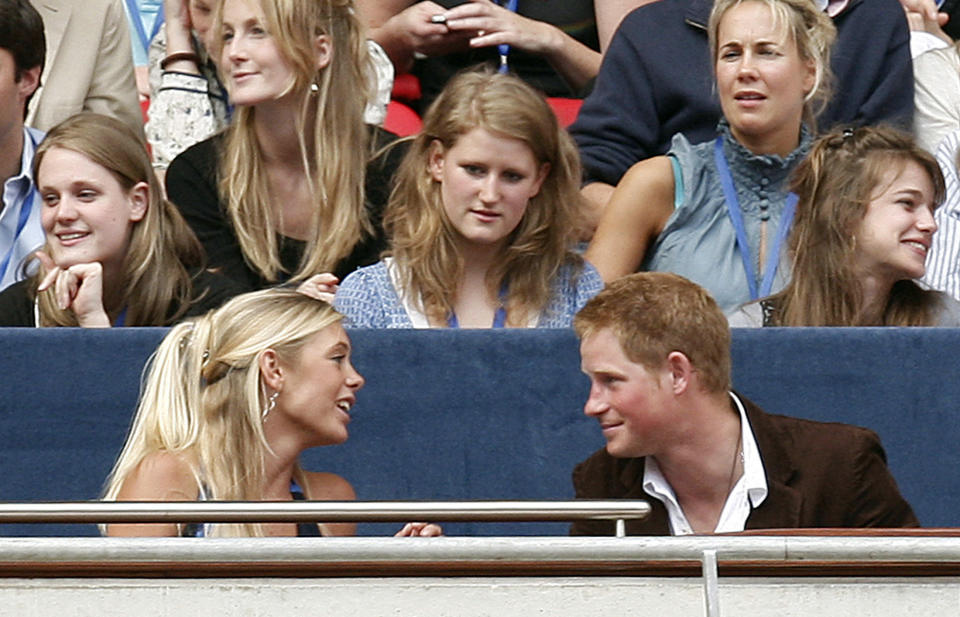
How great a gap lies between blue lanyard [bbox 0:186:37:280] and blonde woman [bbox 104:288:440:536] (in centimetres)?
102

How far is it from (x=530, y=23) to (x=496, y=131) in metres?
1.03

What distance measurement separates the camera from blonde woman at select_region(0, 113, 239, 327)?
A: 4.27 meters

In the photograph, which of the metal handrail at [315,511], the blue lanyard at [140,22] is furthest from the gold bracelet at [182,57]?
the metal handrail at [315,511]

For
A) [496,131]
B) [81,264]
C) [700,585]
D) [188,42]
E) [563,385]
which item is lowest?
[700,585]

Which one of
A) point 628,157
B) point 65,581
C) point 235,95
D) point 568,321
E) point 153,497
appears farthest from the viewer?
point 628,157

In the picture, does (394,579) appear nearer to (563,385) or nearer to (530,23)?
(563,385)

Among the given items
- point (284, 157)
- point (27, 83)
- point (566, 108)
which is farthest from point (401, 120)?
point (27, 83)

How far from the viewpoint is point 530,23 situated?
17.6ft

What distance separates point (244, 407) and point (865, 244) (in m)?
→ 1.51

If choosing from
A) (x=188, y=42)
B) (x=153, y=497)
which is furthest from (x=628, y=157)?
(x=153, y=497)

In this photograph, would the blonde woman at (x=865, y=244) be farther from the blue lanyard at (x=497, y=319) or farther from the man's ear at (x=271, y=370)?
the man's ear at (x=271, y=370)

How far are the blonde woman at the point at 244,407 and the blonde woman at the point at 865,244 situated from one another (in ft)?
3.65

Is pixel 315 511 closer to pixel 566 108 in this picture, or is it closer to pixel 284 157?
Answer: pixel 284 157

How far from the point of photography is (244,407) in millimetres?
3666
